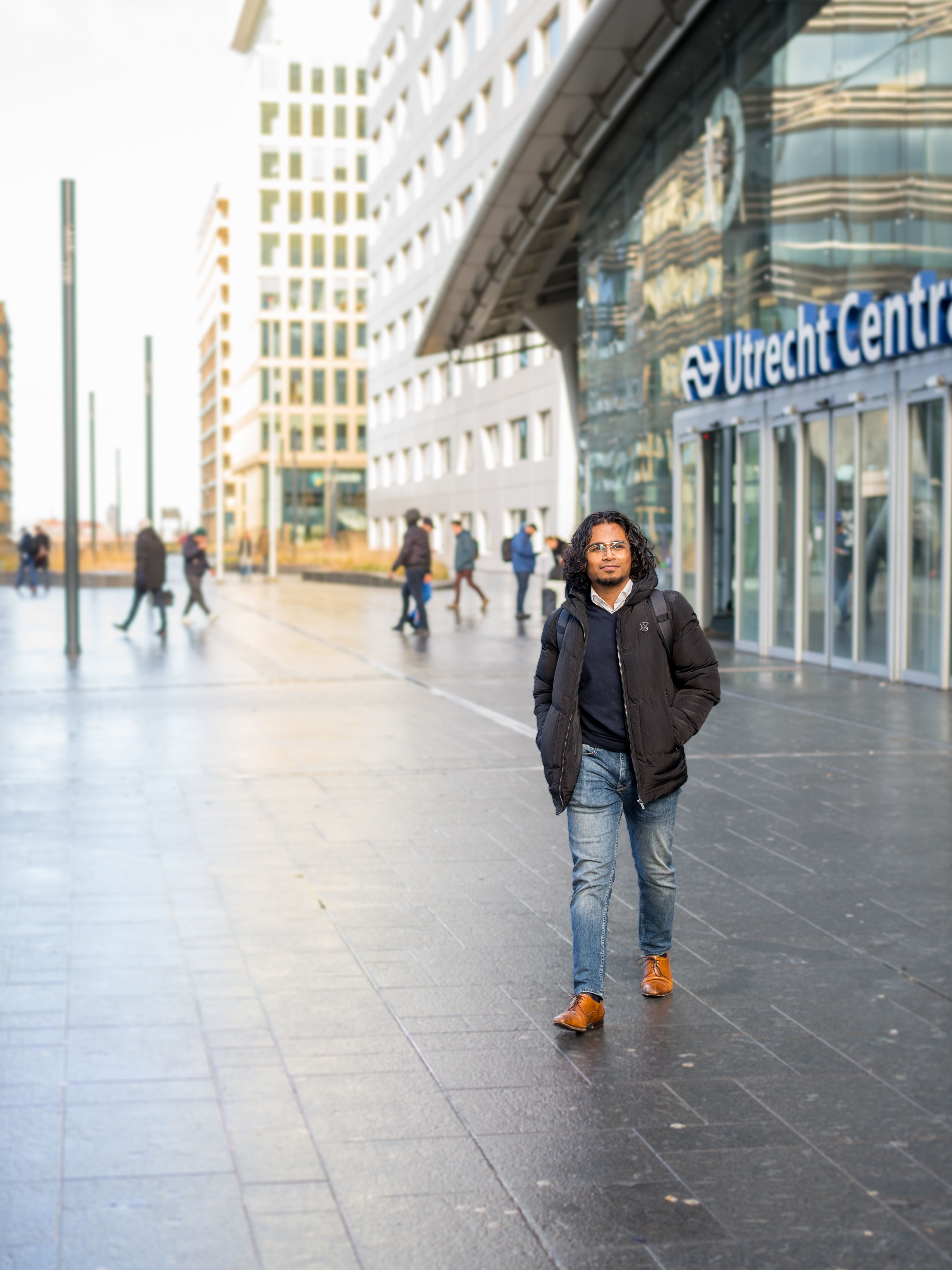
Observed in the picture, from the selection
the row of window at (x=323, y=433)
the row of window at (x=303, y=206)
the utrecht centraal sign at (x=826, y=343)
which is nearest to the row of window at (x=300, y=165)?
the row of window at (x=303, y=206)

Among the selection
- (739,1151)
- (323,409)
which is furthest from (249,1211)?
(323,409)

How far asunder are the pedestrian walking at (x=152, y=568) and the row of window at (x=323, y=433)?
264ft

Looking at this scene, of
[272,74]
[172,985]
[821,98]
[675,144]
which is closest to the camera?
[172,985]

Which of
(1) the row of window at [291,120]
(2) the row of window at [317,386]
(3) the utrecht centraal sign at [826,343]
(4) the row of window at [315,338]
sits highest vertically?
(1) the row of window at [291,120]

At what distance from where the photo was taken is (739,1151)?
3830mm

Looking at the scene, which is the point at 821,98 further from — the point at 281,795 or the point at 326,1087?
the point at 326,1087

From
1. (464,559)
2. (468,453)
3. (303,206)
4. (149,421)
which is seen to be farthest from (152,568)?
(303,206)

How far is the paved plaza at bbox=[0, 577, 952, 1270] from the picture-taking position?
343 cm

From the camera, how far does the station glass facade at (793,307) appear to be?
15438 mm

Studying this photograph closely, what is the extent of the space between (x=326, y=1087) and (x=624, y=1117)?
0.81 metres

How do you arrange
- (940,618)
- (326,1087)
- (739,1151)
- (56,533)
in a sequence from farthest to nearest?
(56,533) < (940,618) < (326,1087) < (739,1151)

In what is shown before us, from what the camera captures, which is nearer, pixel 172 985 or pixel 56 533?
pixel 172 985

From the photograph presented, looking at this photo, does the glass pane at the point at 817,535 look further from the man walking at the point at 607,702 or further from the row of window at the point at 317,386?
the row of window at the point at 317,386

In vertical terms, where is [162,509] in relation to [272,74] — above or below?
below
